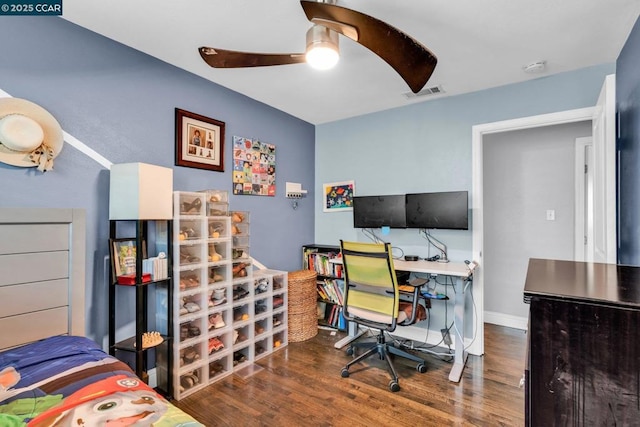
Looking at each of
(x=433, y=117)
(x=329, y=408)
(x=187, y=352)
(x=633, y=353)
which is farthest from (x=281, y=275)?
(x=633, y=353)

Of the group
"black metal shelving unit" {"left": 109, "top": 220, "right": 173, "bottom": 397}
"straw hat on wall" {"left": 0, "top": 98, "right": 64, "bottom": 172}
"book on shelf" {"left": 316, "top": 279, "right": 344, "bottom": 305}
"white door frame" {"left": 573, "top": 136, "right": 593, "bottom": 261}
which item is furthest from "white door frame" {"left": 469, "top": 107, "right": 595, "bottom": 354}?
"straw hat on wall" {"left": 0, "top": 98, "right": 64, "bottom": 172}

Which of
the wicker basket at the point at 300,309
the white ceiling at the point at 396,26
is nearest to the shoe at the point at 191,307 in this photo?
the wicker basket at the point at 300,309

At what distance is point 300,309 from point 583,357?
2.59 m

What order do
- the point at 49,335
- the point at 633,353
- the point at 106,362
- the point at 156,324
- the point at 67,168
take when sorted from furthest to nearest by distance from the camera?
the point at 156,324 < the point at 67,168 < the point at 49,335 < the point at 106,362 < the point at 633,353

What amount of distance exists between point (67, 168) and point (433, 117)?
301 cm

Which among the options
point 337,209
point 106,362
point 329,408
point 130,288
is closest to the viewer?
point 106,362

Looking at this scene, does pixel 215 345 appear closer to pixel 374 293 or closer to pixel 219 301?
pixel 219 301

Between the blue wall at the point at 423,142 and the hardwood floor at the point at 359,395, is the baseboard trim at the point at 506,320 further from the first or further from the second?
the blue wall at the point at 423,142

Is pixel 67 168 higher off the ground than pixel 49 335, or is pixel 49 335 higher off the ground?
pixel 67 168

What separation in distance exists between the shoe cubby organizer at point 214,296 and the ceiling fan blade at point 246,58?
971mm

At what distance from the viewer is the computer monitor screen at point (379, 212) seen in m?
3.12

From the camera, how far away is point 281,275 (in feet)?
9.74

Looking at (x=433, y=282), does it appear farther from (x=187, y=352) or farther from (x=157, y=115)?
(x=157, y=115)

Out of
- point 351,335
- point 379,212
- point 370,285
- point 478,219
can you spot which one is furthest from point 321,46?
point 351,335
